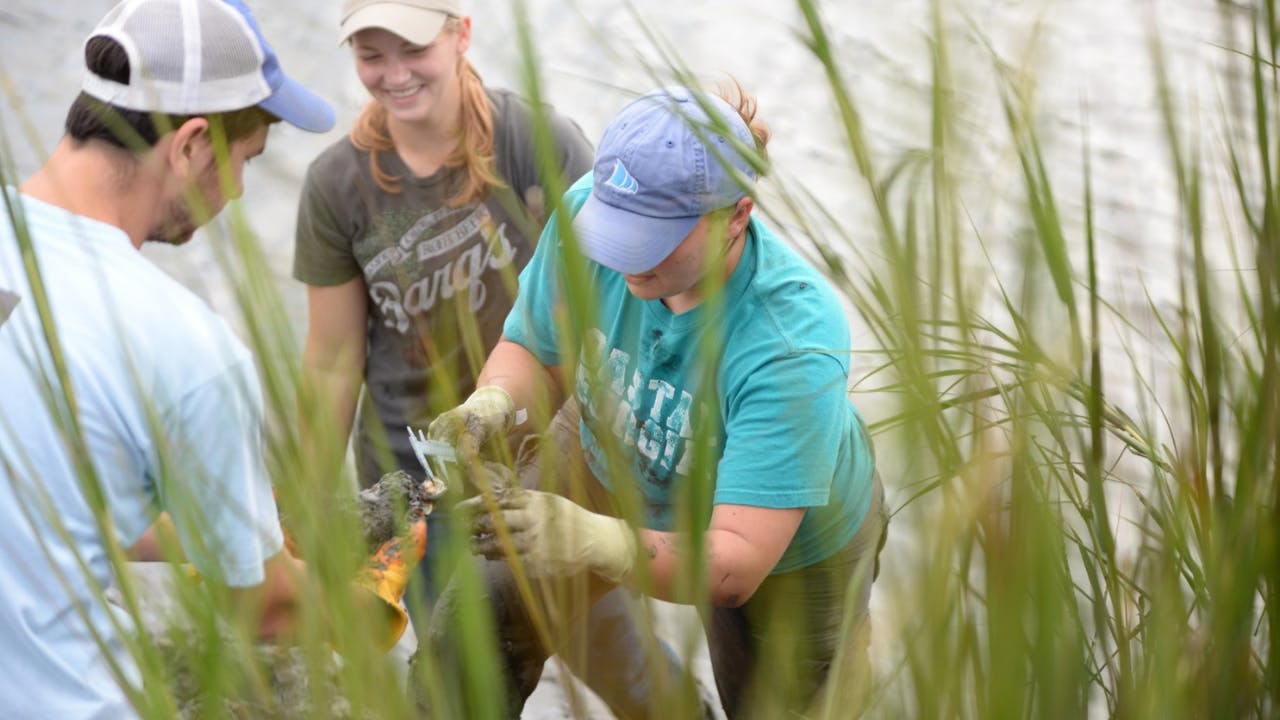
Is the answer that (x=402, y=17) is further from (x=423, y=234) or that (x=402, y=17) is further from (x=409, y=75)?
(x=423, y=234)

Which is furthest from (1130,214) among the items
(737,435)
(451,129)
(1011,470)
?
(451,129)

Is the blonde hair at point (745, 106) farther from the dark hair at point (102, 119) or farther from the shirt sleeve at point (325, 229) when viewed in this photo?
the shirt sleeve at point (325, 229)

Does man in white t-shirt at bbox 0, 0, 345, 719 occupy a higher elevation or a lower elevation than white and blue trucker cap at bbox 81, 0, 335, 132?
lower

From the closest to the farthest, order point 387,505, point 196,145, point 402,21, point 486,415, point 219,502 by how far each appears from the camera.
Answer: point 219,502 → point 196,145 → point 387,505 → point 486,415 → point 402,21

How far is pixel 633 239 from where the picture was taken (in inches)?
55.7

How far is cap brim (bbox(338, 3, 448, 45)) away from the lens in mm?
1991

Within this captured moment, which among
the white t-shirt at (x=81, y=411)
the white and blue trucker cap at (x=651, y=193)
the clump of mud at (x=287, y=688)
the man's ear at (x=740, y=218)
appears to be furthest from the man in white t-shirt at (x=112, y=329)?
the man's ear at (x=740, y=218)

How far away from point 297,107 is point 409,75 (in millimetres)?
416

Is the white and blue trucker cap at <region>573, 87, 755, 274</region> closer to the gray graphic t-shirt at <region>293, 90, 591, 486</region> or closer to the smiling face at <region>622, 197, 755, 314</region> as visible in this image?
the smiling face at <region>622, 197, 755, 314</region>

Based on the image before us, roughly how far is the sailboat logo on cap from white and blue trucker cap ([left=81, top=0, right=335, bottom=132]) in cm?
48

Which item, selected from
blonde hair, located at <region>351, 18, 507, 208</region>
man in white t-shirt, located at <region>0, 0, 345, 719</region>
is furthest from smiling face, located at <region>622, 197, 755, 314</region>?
blonde hair, located at <region>351, 18, 507, 208</region>

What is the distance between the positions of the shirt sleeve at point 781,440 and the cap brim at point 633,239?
→ 18cm

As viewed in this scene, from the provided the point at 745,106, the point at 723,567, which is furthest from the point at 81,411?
the point at 745,106

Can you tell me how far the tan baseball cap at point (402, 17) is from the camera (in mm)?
1994
